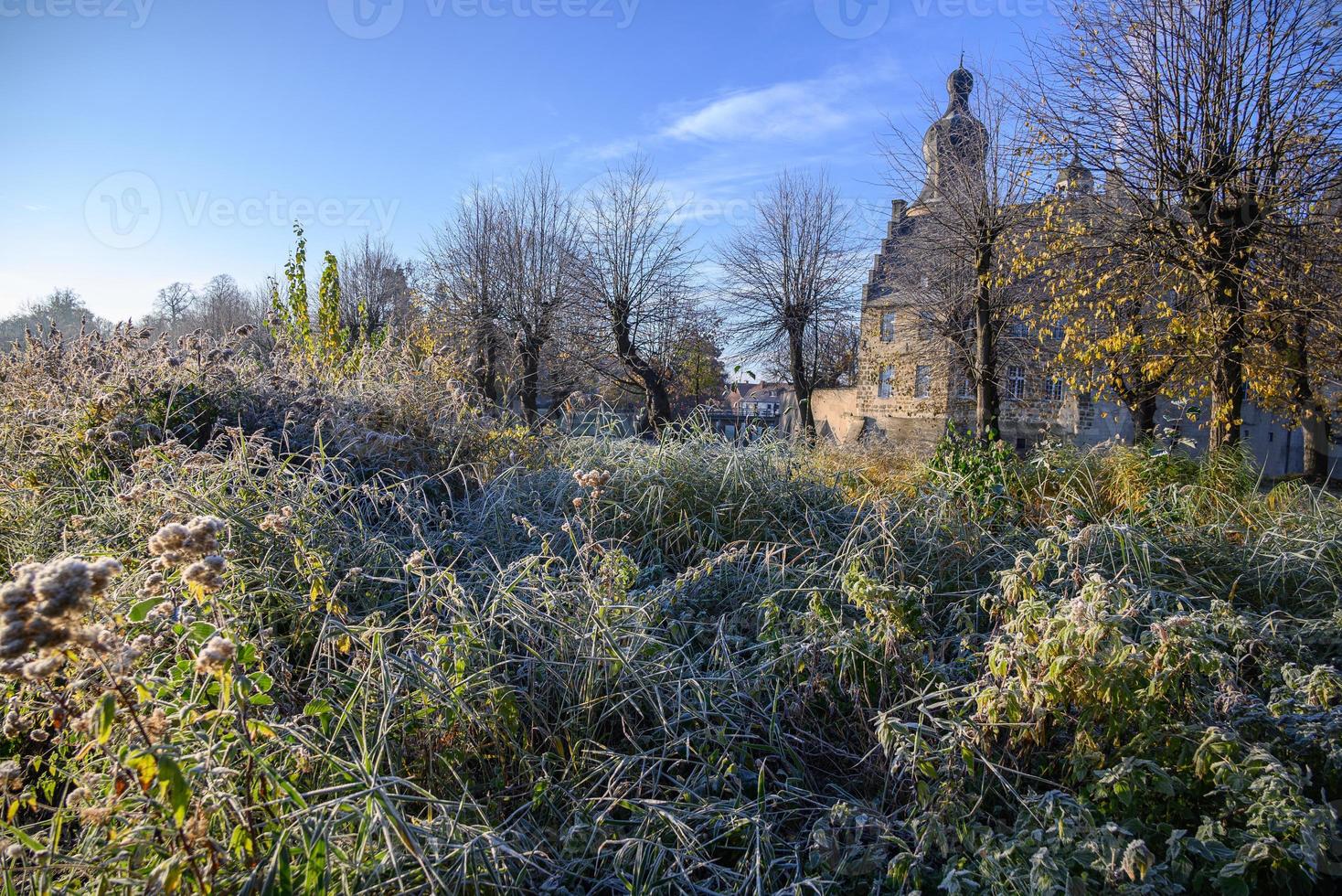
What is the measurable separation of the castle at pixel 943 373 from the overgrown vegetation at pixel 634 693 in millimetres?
5528

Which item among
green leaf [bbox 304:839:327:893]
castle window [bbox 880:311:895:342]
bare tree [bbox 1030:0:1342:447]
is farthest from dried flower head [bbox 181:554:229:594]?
castle window [bbox 880:311:895:342]

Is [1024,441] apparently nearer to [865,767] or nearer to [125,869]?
[865,767]

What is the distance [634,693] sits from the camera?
2.55 metres

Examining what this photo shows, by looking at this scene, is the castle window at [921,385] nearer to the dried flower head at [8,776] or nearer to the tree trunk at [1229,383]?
the tree trunk at [1229,383]

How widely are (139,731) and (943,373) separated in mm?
18774

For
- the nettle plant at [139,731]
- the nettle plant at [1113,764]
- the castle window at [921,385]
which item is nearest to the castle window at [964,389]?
the castle window at [921,385]

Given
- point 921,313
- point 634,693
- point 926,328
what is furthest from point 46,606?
point 926,328

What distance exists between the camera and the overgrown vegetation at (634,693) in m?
1.73

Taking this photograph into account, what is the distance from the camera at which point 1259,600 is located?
3805mm

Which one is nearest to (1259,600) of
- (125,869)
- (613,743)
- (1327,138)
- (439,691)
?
(613,743)

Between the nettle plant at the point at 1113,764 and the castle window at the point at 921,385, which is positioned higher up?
the castle window at the point at 921,385

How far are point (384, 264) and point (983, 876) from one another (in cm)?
2863

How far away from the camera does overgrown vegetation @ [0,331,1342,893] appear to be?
1.73m

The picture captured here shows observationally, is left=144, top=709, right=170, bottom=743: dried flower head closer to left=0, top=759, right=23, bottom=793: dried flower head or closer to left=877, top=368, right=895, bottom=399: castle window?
left=0, top=759, right=23, bottom=793: dried flower head
